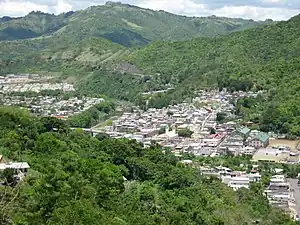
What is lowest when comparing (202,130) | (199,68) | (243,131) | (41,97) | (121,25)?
(41,97)

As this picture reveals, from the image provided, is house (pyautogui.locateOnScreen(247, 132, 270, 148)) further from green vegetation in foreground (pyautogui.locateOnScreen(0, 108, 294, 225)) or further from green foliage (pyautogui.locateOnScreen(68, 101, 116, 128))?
green foliage (pyautogui.locateOnScreen(68, 101, 116, 128))

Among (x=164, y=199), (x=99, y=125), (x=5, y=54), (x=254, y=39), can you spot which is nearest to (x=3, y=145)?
(x=164, y=199)

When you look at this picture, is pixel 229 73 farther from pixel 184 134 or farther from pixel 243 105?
pixel 184 134

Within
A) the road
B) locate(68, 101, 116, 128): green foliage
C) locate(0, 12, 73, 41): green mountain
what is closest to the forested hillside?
locate(68, 101, 116, 128): green foliage

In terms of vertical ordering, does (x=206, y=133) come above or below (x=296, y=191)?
below

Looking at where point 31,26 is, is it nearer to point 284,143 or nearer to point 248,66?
point 248,66

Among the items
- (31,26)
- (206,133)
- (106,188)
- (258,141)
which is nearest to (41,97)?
(206,133)
